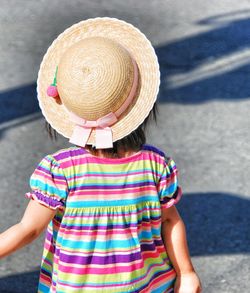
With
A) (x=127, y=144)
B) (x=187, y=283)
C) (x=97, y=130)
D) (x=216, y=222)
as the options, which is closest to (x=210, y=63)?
(x=216, y=222)

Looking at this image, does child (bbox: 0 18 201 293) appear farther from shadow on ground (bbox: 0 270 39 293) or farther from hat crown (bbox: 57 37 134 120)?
shadow on ground (bbox: 0 270 39 293)

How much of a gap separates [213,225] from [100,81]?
94.7 inches

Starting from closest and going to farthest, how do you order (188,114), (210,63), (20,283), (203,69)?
(20,283)
(188,114)
(203,69)
(210,63)

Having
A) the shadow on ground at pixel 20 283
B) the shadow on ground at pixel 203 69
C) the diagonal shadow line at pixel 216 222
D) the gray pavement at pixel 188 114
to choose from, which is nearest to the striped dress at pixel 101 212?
the shadow on ground at pixel 20 283

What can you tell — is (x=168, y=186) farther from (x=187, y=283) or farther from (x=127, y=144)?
(x=187, y=283)

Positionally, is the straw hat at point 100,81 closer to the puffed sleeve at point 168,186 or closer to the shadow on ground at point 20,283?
the puffed sleeve at point 168,186

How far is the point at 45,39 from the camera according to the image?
24.1 ft

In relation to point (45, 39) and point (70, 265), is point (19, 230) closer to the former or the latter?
point (70, 265)

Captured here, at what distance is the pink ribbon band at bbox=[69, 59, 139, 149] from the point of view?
2.63m

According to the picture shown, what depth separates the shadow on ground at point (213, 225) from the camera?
4559mm

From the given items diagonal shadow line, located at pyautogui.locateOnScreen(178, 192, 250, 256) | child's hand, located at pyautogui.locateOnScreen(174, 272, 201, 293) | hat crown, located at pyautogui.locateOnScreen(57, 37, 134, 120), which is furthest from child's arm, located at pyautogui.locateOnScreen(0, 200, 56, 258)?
diagonal shadow line, located at pyautogui.locateOnScreen(178, 192, 250, 256)

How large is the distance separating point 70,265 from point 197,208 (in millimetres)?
2272

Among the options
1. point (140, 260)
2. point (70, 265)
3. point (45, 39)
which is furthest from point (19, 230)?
point (45, 39)

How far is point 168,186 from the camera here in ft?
9.32
